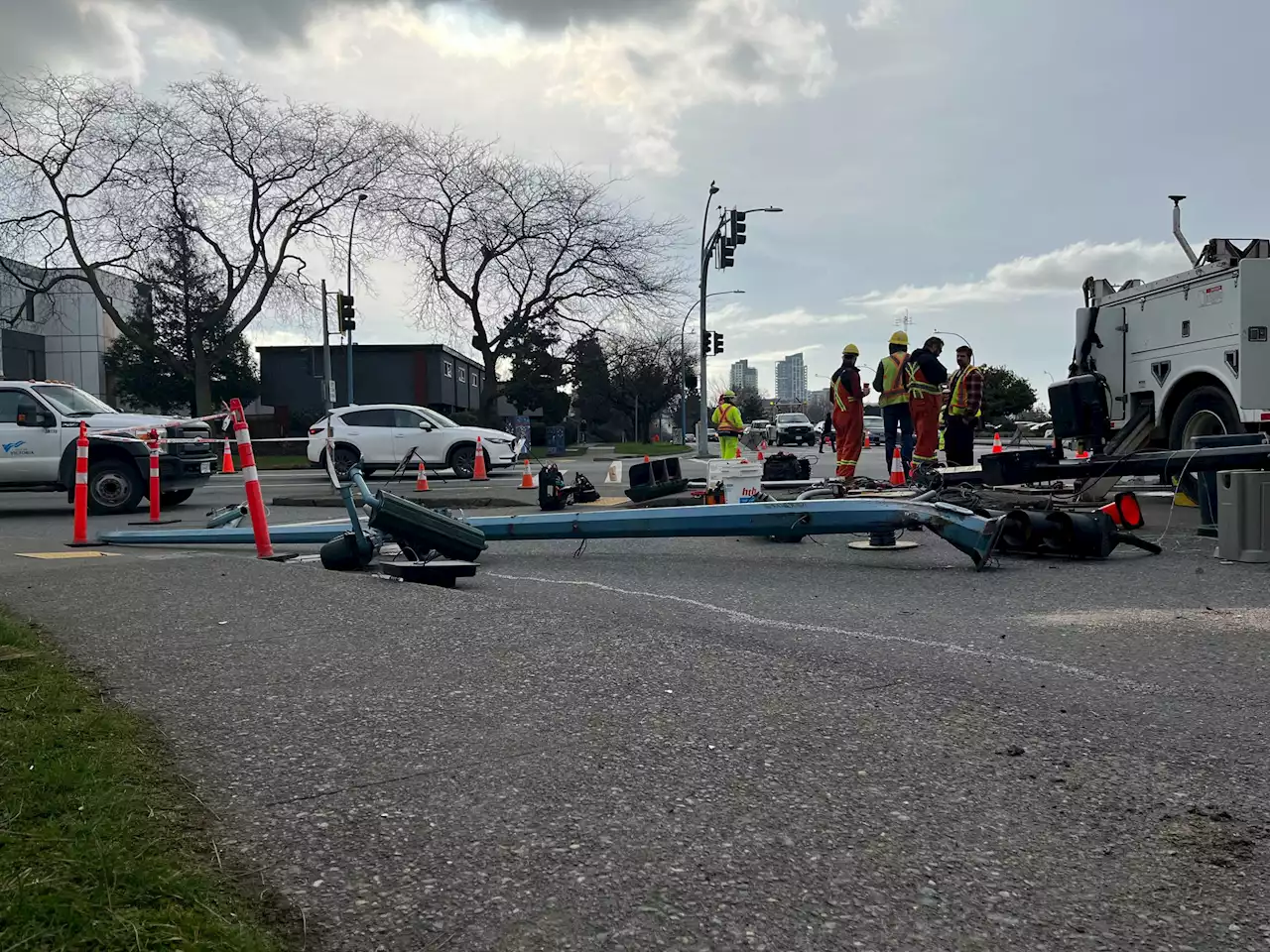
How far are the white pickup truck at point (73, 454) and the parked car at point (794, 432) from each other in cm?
3329

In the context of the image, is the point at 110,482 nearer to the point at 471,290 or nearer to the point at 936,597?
the point at 936,597

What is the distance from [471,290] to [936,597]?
3381 centimetres

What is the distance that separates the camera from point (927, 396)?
42.5 ft

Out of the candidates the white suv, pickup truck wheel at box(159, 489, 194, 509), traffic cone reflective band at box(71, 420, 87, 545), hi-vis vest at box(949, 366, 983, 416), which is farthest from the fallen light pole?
the white suv

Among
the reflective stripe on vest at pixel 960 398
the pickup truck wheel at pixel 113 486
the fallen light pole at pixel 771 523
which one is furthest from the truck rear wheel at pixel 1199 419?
the pickup truck wheel at pixel 113 486

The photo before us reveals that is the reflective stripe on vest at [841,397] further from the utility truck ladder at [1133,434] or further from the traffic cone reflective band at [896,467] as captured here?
the utility truck ladder at [1133,434]

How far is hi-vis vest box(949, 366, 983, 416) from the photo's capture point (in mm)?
13344

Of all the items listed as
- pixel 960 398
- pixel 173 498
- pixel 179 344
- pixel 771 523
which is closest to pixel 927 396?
pixel 960 398

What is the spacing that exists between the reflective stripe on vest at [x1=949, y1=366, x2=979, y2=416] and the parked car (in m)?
31.3

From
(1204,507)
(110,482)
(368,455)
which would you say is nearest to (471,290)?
(368,455)

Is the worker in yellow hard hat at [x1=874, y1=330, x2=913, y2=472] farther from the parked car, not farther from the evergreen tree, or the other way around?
the parked car

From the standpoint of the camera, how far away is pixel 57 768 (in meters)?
2.87

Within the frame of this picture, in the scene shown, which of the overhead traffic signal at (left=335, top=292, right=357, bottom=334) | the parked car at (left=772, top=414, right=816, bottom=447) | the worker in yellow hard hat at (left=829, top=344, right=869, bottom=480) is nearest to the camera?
the worker in yellow hard hat at (left=829, top=344, right=869, bottom=480)

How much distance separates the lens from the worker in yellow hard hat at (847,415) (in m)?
12.7
